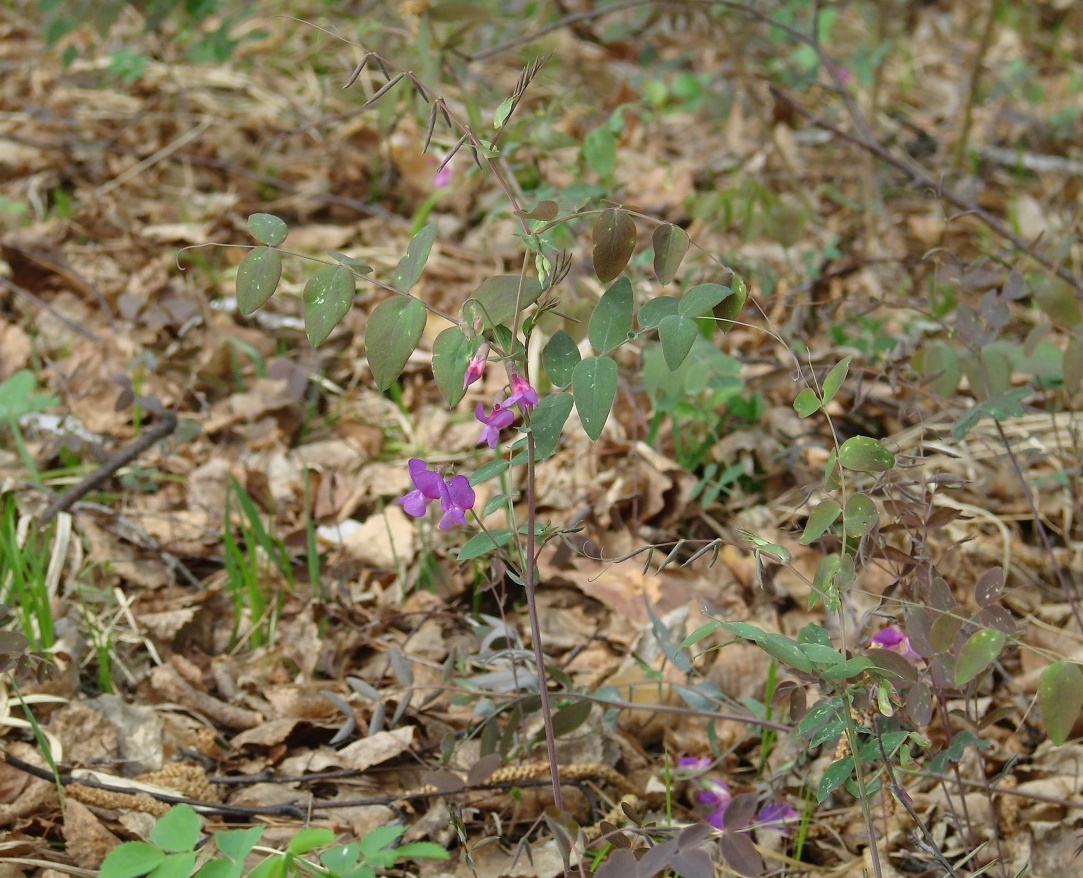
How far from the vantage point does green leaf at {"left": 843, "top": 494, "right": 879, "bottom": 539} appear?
3.90 feet

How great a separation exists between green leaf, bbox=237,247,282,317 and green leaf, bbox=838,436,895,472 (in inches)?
25.5

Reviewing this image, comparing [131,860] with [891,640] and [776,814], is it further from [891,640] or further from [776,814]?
[891,640]

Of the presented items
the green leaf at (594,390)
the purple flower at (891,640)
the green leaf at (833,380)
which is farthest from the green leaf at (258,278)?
the purple flower at (891,640)

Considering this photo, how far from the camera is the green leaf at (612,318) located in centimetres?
117

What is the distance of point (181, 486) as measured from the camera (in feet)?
7.91

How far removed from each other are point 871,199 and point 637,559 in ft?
5.45

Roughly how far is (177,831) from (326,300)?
1.85 feet

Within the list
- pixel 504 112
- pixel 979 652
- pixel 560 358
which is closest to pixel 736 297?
pixel 560 358

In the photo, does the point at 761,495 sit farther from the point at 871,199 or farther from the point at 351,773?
the point at 871,199

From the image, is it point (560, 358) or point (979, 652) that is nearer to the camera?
point (979, 652)

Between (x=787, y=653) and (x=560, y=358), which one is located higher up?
(x=560, y=358)

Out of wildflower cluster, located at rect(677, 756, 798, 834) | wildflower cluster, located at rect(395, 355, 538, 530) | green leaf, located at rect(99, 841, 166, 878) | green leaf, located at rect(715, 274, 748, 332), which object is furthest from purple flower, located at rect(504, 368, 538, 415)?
wildflower cluster, located at rect(677, 756, 798, 834)

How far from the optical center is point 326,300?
1131 mm

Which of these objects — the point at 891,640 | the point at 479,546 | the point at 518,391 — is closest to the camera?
the point at 518,391
